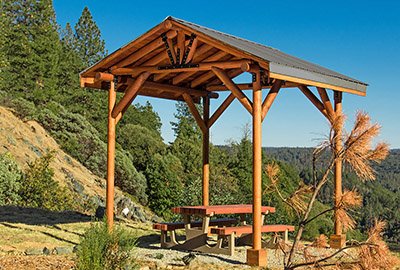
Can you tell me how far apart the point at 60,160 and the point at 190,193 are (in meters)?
6.73

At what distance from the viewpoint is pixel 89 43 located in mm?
40844

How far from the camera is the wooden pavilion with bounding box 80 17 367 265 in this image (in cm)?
850

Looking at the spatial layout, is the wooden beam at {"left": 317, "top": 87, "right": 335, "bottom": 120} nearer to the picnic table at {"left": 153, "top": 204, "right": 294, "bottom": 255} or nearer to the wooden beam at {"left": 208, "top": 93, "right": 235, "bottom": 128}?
the wooden beam at {"left": 208, "top": 93, "right": 235, "bottom": 128}

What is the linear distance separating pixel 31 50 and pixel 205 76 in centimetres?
2171

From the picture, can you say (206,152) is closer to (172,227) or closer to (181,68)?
(172,227)

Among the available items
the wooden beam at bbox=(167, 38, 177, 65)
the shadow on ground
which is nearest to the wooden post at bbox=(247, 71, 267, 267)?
the wooden beam at bbox=(167, 38, 177, 65)

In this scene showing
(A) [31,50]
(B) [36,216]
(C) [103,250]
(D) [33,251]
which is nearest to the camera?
(C) [103,250]

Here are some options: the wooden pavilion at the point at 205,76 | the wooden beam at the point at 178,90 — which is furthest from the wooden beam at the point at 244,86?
the wooden beam at the point at 178,90

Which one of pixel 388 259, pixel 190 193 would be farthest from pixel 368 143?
pixel 190 193

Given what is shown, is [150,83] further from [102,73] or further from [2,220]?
[2,220]

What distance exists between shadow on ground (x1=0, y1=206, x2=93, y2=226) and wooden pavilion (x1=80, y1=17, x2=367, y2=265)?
2.80m

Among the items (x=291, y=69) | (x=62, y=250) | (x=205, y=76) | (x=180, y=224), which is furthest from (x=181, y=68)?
(x=62, y=250)

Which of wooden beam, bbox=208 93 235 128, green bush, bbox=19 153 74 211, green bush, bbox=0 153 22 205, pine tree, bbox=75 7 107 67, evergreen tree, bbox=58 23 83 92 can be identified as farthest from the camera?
pine tree, bbox=75 7 107 67

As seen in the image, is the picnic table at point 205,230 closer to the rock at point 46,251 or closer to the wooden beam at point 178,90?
the rock at point 46,251
